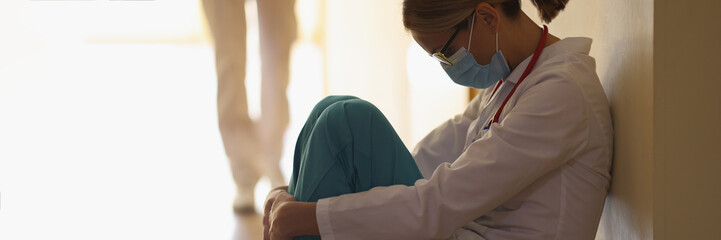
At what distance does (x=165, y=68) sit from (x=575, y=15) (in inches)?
55.5

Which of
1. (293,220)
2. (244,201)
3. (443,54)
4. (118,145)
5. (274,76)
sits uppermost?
(443,54)

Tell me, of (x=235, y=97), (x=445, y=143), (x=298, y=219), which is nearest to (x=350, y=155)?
(x=298, y=219)

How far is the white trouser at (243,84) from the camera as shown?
1.98 metres

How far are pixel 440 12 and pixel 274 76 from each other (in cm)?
126

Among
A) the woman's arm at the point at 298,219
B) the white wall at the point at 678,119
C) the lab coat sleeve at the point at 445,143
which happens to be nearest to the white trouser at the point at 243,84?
the lab coat sleeve at the point at 445,143

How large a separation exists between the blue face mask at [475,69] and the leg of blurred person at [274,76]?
3.64 ft

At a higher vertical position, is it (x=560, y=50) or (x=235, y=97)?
(x=560, y=50)

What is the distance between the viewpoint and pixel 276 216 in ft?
2.88

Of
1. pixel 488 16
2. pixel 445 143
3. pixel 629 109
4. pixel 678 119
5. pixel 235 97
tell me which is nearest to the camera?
pixel 678 119

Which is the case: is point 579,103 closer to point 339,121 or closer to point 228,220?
point 339,121

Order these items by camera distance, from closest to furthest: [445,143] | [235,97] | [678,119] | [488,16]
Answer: [678,119] < [488,16] < [445,143] < [235,97]

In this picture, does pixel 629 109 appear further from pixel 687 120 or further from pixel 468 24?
pixel 468 24

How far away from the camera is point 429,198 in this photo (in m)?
0.82

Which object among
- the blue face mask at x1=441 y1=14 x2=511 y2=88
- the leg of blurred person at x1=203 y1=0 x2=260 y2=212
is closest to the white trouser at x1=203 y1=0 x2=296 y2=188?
the leg of blurred person at x1=203 y1=0 x2=260 y2=212
